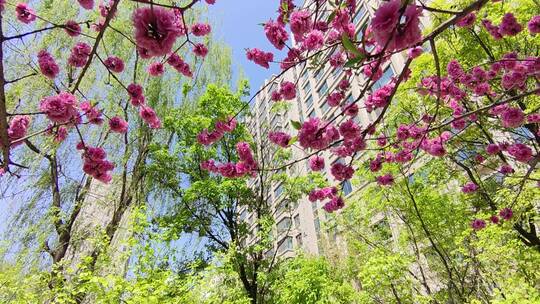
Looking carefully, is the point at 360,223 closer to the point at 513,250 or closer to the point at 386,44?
the point at 513,250

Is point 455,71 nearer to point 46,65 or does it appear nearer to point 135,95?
point 135,95

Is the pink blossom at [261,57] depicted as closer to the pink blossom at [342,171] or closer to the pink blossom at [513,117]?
the pink blossom at [342,171]

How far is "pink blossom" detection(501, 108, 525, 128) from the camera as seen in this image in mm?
2934

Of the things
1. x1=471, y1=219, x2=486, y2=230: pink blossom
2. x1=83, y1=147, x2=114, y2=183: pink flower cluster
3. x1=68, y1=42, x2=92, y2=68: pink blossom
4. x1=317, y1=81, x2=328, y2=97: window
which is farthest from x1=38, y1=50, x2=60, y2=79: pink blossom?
x1=317, y1=81, x2=328, y2=97: window

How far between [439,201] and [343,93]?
18.2 ft

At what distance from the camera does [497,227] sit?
574cm

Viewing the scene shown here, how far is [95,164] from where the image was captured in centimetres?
262

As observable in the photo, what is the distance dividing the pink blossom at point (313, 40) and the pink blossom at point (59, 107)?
192 centimetres

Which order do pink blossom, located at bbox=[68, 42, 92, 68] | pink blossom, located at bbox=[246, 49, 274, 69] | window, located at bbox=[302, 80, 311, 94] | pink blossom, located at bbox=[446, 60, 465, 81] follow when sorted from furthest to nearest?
window, located at bbox=[302, 80, 311, 94], pink blossom, located at bbox=[446, 60, 465, 81], pink blossom, located at bbox=[246, 49, 274, 69], pink blossom, located at bbox=[68, 42, 92, 68]

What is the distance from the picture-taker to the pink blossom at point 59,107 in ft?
7.06

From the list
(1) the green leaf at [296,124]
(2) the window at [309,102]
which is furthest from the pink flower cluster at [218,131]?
(2) the window at [309,102]

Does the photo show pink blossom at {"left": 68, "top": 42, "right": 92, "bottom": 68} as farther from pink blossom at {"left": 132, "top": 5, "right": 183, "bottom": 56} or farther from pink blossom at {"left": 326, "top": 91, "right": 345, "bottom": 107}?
pink blossom at {"left": 326, "top": 91, "right": 345, "bottom": 107}

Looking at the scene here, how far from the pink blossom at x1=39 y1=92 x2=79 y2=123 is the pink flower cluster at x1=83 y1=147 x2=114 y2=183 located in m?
0.41

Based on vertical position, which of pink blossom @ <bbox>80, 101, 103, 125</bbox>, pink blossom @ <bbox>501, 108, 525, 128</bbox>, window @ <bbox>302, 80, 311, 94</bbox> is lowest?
pink blossom @ <bbox>501, 108, 525, 128</bbox>
